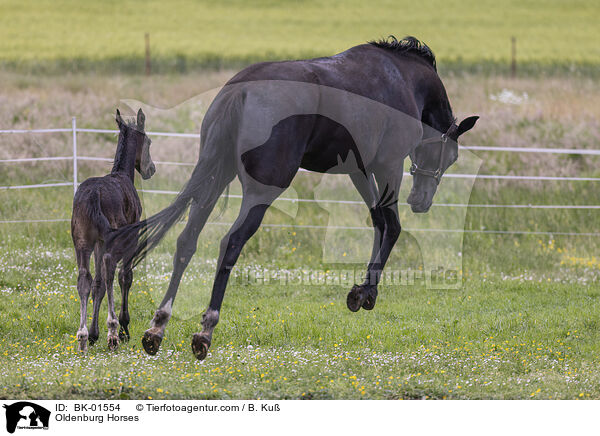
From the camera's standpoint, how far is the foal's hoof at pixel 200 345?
16.9ft

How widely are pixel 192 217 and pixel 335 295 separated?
409cm

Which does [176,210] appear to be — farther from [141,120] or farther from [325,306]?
[325,306]

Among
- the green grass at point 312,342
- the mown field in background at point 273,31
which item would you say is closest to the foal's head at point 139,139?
the green grass at point 312,342

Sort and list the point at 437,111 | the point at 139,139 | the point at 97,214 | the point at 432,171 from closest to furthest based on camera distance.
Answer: the point at 97,214 → the point at 139,139 → the point at 437,111 → the point at 432,171

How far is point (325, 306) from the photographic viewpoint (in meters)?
8.61

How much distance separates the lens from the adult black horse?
5527mm

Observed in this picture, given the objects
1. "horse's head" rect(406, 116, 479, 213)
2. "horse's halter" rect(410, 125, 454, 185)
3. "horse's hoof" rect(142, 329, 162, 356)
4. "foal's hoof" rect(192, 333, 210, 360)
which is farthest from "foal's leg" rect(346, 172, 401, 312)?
"horse's hoof" rect(142, 329, 162, 356)

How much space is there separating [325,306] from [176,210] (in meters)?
3.44

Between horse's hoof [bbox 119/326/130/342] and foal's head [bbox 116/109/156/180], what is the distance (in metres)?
1.54

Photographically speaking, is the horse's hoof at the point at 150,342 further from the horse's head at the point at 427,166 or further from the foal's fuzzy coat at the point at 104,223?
the horse's head at the point at 427,166

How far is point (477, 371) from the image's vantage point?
6.28 meters
